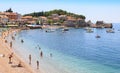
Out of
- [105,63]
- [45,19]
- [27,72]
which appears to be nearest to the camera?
[27,72]

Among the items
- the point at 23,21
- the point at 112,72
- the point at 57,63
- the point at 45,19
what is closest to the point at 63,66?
the point at 57,63

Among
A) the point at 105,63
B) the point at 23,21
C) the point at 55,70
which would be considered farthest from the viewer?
the point at 23,21

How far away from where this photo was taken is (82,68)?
40594mm

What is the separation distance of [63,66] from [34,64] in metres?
4.43

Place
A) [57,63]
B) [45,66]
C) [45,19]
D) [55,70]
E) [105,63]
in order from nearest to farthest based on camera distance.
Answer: [55,70] → [45,66] → [57,63] → [105,63] → [45,19]

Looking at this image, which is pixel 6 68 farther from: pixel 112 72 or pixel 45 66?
pixel 112 72

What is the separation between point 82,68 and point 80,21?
6263 inches

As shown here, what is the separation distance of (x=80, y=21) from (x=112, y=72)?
525ft

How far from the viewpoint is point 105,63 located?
156ft

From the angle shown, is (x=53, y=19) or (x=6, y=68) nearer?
(x=6, y=68)

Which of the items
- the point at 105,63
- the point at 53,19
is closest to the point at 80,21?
the point at 53,19

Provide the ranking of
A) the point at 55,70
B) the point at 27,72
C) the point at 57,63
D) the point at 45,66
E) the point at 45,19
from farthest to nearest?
the point at 45,19 → the point at 57,63 → the point at 45,66 → the point at 55,70 → the point at 27,72

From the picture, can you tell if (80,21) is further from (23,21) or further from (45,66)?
(45,66)

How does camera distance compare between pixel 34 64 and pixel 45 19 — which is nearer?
pixel 34 64
